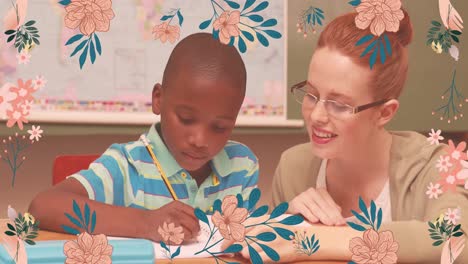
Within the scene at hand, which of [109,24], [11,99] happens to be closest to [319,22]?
[109,24]

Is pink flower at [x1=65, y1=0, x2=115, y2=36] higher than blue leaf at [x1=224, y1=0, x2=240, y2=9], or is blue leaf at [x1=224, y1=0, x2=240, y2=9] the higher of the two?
blue leaf at [x1=224, y1=0, x2=240, y2=9]

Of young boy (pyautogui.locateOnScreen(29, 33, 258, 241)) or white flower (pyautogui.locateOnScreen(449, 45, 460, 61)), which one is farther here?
white flower (pyautogui.locateOnScreen(449, 45, 460, 61))

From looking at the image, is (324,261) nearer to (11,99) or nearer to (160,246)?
(160,246)

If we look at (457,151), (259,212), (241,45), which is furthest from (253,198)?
(457,151)

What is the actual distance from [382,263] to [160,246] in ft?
1.11

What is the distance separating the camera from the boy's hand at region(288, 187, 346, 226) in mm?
930
